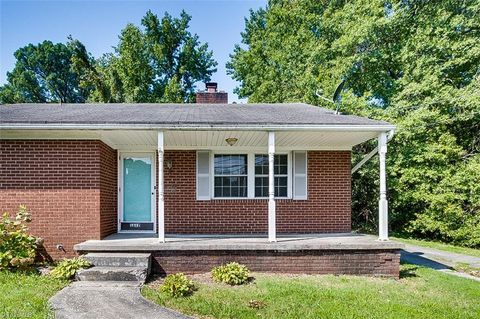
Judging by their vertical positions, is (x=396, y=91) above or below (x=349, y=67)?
below

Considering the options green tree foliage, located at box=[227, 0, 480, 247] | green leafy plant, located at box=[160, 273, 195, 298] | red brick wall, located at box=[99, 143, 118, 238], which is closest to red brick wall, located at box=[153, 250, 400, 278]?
green leafy plant, located at box=[160, 273, 195, 298]

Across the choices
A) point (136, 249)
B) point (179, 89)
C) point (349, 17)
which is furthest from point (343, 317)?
point (179, 89)

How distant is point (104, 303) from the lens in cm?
510

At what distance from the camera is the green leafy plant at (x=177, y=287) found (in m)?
5.56

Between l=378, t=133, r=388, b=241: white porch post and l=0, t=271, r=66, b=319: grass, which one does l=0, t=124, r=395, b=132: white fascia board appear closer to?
l=378, t=133, r=388, b=241: white porch post

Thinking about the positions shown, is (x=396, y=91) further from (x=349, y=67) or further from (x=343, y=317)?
(x=343, y=317)

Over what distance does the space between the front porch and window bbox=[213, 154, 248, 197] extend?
254cm

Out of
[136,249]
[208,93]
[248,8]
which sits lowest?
[136,249]

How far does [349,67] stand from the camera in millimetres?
15961

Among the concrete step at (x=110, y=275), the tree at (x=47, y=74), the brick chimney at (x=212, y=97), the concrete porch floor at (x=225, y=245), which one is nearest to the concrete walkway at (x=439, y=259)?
the concrete porch floor at (x=225, y=245)

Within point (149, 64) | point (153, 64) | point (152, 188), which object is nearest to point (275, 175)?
point (152, 188)

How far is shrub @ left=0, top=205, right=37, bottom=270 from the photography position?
6.39 m

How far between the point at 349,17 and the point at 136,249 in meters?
14.7

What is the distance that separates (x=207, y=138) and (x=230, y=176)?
1552 mm
